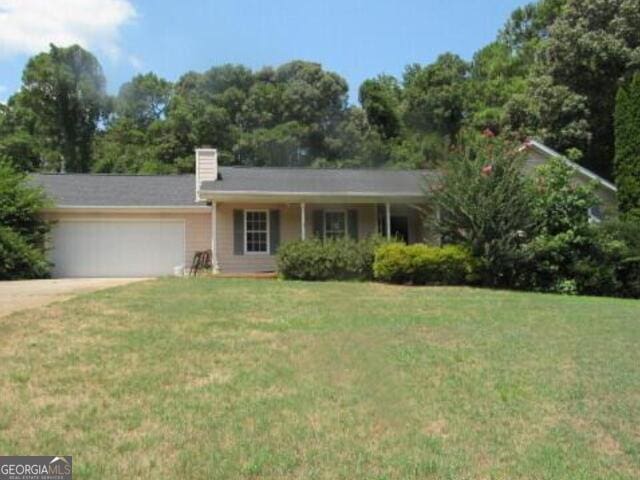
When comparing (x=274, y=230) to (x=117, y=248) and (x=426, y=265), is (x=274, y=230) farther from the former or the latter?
(x=426, y=265)

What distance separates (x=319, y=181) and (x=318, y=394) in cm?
1627

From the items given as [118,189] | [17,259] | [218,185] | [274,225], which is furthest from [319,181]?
[17,259]

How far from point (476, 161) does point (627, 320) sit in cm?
721

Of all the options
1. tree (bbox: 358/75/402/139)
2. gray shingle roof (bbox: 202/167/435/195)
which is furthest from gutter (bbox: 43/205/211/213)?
tree (bbox: 358/75/402/139)

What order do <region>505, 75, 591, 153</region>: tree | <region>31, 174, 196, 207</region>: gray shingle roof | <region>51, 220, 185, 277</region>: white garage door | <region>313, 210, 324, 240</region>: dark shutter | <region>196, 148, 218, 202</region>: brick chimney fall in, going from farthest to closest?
<region>505, 75, 591, 153</region>: tree → <region>31, 174, 196, 207</region>: gray shingle roof → <region>196, 148, 218, 202</region>: brick chimney → <region>313, 210, 324, 240</region>: dark shutter → <region>51, 220, 185, 277</region>: white garage door

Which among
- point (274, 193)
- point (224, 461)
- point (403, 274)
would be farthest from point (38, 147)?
point (224, 461)

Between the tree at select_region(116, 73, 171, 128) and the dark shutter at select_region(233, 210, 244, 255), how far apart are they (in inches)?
1046

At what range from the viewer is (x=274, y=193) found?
19.8m

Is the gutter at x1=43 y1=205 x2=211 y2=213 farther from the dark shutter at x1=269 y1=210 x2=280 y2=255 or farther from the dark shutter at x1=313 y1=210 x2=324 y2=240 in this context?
the dark shutter at x1=313 y1=210 x2=324 y2=240

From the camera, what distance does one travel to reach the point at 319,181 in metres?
22.0

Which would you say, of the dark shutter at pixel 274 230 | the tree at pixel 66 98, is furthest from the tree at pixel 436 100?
the dark shutter at pixel 274 230

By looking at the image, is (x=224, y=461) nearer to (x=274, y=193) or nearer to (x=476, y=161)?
(x=476, y=161)

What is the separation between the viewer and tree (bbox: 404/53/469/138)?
39.3 meters

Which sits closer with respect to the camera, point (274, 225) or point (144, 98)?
point (274, 225)
